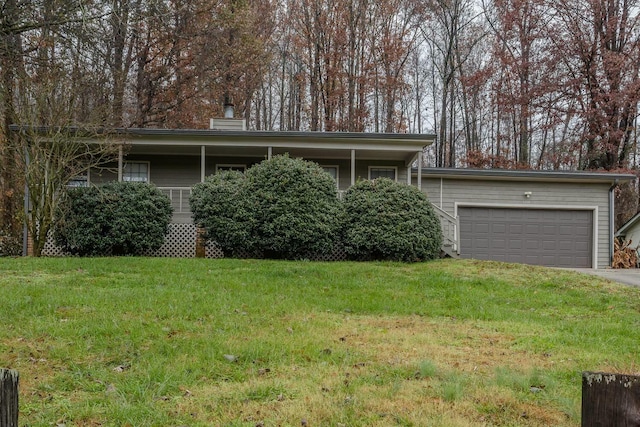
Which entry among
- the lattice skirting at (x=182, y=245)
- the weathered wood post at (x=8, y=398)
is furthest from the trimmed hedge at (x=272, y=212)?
the weathered wood post at (x=8, y=398)

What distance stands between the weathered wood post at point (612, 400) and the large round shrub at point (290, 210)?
405 inches

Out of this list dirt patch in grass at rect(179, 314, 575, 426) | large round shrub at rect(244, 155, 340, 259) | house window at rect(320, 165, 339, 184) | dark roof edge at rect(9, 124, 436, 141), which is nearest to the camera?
dirt patch in grass at rect(179, 314, 575, 426)

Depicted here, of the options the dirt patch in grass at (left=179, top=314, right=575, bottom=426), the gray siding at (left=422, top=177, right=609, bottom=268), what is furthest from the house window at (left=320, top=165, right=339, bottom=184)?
the dirt patch in grass at (left=179, top=314, right=575, bottom=426)

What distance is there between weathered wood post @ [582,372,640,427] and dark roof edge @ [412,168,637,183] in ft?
46.7

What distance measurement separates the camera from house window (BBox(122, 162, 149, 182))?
1542cm

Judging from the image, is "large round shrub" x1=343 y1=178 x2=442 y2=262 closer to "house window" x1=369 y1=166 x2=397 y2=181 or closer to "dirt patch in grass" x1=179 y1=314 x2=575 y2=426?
"house window" x1=369 y1=166 x2=397 y2=181

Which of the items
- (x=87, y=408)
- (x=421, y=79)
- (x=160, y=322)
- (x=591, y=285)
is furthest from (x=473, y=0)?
(x=87, y=408)

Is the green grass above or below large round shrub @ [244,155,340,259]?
below

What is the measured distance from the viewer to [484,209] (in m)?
15.5

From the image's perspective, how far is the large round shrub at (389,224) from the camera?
11656mm

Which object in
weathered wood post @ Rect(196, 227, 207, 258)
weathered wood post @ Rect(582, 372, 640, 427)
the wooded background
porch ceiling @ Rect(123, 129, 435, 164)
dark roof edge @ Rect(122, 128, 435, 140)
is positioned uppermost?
the wooded background

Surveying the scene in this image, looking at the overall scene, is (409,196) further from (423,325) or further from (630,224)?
(630,224)

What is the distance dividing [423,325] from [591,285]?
5.08m

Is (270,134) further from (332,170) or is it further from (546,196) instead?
(546,196)
